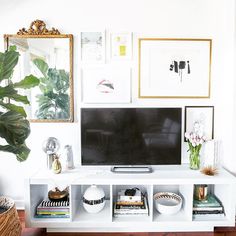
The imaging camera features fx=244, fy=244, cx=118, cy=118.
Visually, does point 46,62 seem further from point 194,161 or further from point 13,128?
point 194,161

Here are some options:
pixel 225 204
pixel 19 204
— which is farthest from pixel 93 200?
pixel 225 204

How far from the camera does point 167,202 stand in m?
2.23

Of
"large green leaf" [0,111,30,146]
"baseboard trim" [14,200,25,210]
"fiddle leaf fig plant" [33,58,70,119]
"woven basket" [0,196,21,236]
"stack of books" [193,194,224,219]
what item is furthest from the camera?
"baseboard trim" [14,200,25,210]

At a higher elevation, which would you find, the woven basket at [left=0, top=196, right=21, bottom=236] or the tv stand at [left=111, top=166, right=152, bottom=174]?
the tv stand at [left=111, top=166, right=152, bottom=174]

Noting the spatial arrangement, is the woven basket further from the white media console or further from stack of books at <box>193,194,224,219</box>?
stack of books at <box>193,194,224,219</box>

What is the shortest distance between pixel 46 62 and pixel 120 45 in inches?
28.8

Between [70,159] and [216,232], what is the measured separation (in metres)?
1.43

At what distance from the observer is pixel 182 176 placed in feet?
6.78

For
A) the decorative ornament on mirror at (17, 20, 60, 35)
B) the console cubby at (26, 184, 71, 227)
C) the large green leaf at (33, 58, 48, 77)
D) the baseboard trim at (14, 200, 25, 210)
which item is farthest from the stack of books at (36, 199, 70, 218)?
the decorative ornament on mirror at (17, 20, 60, 35)

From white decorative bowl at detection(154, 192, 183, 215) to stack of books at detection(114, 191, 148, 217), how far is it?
0.12 metres

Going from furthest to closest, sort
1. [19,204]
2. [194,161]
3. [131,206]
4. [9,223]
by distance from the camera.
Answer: [19,204]
[194,161]
[131,206]
[9,223]

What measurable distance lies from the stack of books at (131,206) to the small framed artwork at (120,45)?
131 centimetres

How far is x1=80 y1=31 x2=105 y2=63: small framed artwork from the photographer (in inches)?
92.0

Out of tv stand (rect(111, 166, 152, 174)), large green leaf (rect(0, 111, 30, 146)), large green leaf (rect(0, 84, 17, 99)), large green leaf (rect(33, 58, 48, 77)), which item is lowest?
tv stand (rect(111, 166, 152, 174))
